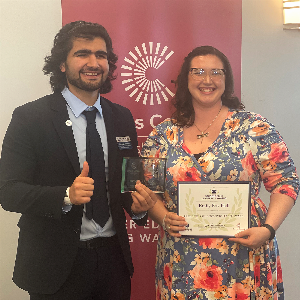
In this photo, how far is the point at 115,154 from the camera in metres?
1.80

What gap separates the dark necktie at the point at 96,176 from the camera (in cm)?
172

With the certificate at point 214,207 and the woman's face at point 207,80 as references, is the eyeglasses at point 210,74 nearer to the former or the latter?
the woman's face at point 207,80

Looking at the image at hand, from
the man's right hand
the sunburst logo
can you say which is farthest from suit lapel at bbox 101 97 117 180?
the sunburst logo

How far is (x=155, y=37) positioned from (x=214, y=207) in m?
1.38

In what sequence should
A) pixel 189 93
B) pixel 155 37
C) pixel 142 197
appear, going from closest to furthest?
pixel 142 197, pixel 189 93, pixel 155 37

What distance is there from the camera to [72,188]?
58.9 inches

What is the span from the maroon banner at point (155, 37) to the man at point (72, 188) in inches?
21.9

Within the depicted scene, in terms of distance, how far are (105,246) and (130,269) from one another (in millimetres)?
249

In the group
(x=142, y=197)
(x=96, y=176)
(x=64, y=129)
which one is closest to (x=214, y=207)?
(x=142, y=197)

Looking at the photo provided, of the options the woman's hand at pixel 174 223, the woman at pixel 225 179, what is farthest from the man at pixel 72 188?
the woman at pixel 225 179

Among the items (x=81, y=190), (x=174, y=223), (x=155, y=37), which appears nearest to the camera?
(x=81, y=190)

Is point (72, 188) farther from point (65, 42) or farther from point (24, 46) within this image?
point (24, 46)

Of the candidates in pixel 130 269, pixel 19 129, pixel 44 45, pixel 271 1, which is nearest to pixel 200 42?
pixel 271 1

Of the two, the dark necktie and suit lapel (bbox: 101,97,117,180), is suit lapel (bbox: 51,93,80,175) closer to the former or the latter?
the dark necktie
